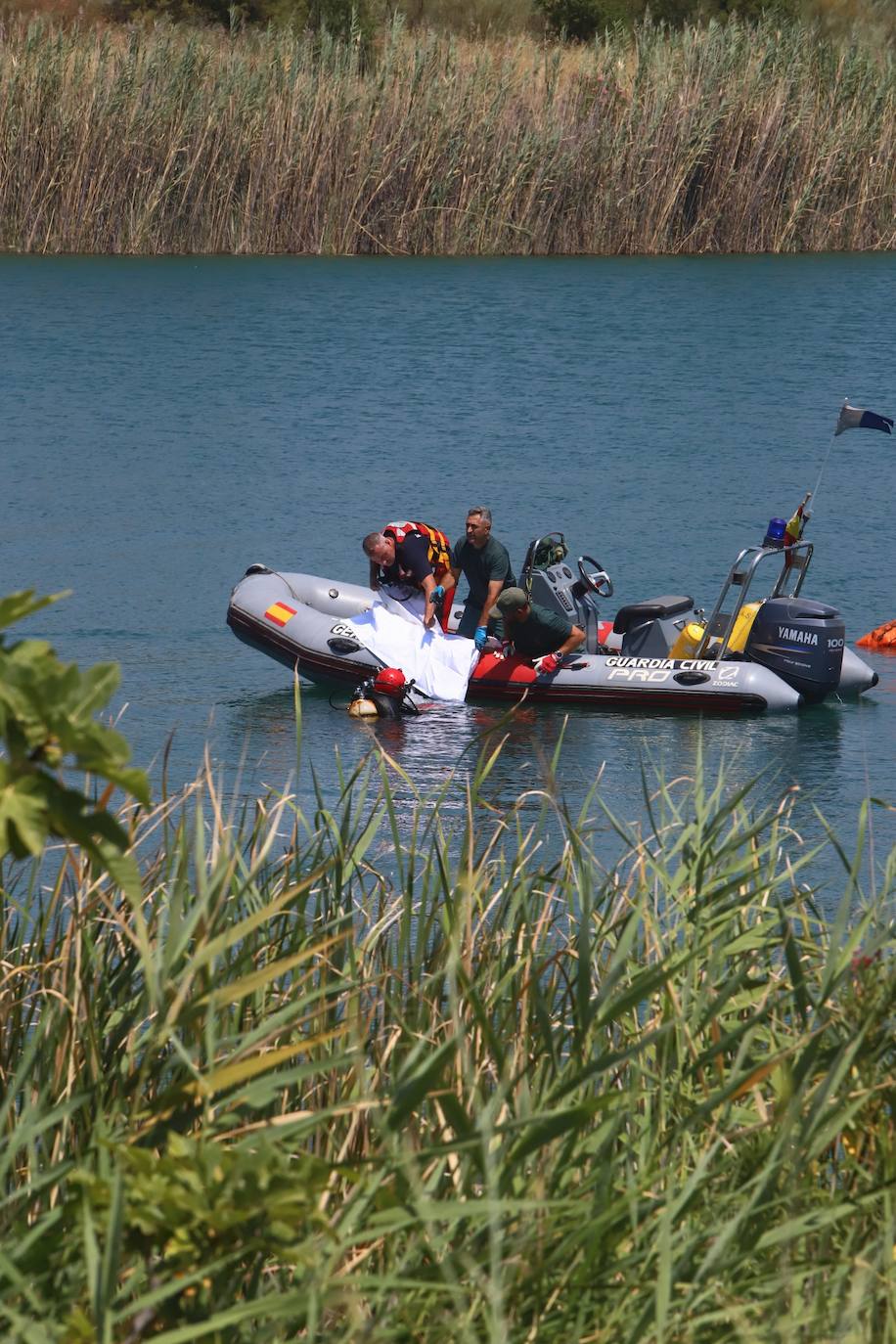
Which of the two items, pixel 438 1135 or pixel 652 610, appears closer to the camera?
pixel 438 1135

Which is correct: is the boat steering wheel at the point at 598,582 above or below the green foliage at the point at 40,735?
below

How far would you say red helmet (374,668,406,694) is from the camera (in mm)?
9898

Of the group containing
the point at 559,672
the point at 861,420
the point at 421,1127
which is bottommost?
the point at 559,672

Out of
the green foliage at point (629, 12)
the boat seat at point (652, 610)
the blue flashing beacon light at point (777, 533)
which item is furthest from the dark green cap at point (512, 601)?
the green foliage at point (629, 12)

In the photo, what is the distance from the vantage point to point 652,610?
10500 mm

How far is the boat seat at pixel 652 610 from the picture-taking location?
10.5m

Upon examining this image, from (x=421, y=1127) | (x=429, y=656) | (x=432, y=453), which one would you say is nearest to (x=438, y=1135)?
(x=421, y=1127)

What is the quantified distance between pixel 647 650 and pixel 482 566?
3.48 ft

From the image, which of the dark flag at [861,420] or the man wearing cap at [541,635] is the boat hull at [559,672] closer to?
the man wearing cap at [541,635]

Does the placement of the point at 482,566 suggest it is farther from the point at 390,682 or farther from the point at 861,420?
the point at 861,420

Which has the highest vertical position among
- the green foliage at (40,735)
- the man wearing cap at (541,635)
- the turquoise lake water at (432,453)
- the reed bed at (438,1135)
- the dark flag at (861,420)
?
the green foliage at (40,735)

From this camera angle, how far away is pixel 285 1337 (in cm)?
264

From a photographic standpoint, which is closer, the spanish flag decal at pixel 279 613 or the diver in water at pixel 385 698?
the diver in water at pixel 385 698

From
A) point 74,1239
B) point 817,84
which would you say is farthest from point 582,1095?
point 817,84
